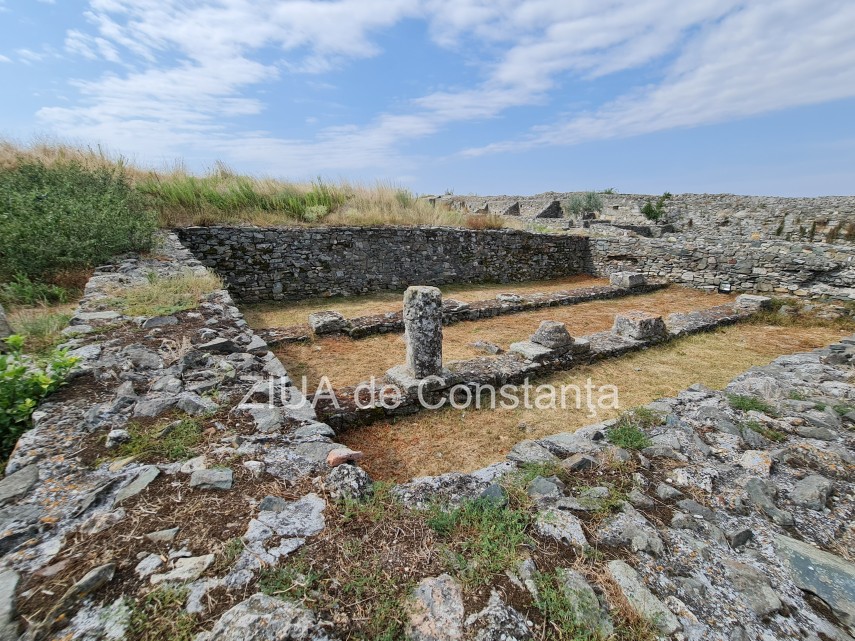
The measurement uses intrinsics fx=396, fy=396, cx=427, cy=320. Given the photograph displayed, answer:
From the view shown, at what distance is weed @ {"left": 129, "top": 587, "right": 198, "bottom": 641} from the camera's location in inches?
56.9

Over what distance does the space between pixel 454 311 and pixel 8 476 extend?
22.6 feet

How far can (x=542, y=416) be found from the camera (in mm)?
4750

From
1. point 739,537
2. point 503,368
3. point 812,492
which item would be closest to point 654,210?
point 503,368

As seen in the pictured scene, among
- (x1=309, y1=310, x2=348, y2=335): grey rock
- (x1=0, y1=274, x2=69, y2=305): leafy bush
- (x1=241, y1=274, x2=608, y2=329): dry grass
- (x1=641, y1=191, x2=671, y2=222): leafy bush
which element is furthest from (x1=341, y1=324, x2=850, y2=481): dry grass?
(x1=641, y1=191, x2=671, y2=222): leafy bush

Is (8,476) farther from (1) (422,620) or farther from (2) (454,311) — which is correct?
(2) (454,311)

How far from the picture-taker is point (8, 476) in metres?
2.13

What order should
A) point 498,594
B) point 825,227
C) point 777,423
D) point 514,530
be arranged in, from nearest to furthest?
point 498,594 < point 514,530 < point 777,423 < point 825,227

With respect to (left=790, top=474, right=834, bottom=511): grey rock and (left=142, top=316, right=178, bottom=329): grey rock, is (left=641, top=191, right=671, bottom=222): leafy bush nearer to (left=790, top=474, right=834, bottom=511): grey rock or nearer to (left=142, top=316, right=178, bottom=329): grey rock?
(left=790, top=474, right=834, bottom=511): grey rock

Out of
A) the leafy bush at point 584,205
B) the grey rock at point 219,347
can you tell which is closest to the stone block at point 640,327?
the grey rock at point 219,347

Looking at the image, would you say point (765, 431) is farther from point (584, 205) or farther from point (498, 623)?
point (584, 205)

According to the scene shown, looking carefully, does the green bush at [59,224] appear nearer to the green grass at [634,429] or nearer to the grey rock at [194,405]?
the grey rock at [194,405]

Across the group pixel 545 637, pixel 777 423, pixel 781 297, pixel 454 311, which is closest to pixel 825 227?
pixel 781 297

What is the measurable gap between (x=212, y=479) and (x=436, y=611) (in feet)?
4.65

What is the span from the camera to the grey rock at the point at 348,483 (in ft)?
7.47
